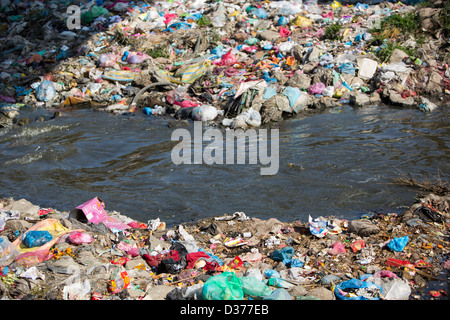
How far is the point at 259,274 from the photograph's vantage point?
304 centimetres

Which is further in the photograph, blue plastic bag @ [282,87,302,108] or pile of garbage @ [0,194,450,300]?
blue plastic bag @ [282,87,302,108]

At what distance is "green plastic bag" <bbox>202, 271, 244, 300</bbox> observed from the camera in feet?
8.37

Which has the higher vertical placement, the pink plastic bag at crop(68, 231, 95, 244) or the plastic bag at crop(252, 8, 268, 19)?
the plastic bag at crop(252, 8, 268, 19)

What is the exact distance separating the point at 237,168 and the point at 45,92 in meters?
6.14

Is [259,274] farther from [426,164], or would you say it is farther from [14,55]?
[14,55]

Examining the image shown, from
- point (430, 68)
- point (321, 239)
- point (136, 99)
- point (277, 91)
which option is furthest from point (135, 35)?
point (321, 239)

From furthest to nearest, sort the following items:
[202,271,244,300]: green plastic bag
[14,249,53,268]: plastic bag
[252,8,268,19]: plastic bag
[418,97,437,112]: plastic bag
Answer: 1. [252,8,268,19]: plastic bag
2. [418,97,437,112]: plastic bag
3. [14,249,53,268]: plastic bag
4. [202,271,244,300]: green plastic bag

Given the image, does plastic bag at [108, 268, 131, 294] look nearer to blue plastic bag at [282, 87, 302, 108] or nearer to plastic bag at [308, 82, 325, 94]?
blue plastic bag at [282, 87, 302, 108]

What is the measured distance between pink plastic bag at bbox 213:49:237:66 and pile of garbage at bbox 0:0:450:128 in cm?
3

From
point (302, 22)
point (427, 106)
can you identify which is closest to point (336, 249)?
point (427, 106)

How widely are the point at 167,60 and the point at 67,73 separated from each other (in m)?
2.51

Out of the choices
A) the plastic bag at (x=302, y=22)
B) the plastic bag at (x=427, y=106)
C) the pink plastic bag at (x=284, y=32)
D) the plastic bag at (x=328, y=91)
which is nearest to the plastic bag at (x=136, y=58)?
the pink plastic bag at (x=284, y=32)

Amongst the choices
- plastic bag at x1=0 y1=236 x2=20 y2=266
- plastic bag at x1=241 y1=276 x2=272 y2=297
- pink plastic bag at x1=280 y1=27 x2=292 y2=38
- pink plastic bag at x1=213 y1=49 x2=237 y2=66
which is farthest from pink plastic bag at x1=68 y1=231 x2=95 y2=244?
pink plastic bag at x1=280 y1=27 x2=292 y2=38

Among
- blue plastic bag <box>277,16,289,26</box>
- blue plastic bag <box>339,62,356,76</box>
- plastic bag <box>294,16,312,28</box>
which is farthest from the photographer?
blue plastic bag <box>277,16,289,26</box>
